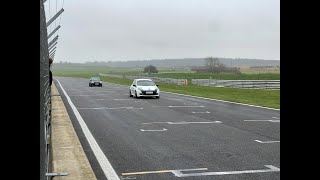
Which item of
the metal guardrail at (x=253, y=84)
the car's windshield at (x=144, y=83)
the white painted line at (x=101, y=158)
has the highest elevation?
the car's windshield at (x=144, y=83)

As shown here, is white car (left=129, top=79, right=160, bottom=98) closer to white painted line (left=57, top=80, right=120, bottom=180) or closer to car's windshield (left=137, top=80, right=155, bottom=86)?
car's windshield (left=137, top=80, right=155, bottom=86)

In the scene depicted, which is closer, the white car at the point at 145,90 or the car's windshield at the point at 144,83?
the white car at the point at 145,90

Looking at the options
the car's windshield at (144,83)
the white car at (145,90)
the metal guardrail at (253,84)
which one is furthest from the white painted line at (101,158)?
the metal guardrail at (253,84)

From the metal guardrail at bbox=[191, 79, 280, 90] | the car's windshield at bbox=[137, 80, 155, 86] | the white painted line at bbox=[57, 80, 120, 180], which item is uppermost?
the car's windshield at bbox=[137, 80, 155, 86]

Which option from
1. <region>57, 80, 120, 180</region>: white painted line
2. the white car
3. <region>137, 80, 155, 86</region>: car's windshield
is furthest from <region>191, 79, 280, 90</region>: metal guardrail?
<region>57, 80, 120, 180</region>: white painted line

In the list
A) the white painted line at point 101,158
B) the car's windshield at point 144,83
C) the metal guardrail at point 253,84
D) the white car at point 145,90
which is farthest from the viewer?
the metal guardrail at point 253,84

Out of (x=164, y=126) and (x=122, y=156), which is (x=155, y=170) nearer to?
(x=122, y=156)

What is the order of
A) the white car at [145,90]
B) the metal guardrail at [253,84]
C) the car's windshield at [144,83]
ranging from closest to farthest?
the white car at [145,90] < the car's windshield at [144,83] < the metal guardrail at [253,84]

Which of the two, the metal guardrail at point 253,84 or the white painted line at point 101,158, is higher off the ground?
the metal guardrail at point 253,84

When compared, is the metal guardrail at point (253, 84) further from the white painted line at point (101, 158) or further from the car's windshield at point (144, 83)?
the white painted line at point (101, 158)

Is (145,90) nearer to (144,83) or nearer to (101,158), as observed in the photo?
(144,83)
